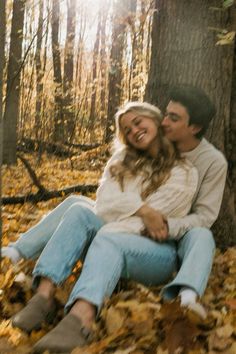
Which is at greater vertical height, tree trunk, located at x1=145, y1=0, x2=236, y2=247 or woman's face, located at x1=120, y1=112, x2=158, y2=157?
tree trunk, located at x1=145, y1=0, x2=236, y2=247

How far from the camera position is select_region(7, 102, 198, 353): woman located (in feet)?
8.43

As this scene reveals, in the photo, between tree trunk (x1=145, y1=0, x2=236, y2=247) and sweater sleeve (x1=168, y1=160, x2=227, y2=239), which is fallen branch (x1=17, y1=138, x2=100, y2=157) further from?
sweater sleeve (x1=168, y1=160, x2=227, y2=239)

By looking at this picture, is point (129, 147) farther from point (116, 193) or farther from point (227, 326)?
point (227, 326)

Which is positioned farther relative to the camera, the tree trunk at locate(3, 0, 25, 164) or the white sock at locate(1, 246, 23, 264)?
the tree trunk at locate(3, 0, 25, 164)

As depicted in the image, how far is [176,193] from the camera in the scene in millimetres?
3121

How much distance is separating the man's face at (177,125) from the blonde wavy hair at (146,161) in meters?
0.08

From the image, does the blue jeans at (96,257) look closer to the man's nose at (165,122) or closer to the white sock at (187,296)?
the white sock at (187,296)

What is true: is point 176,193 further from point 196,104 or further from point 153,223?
point 196,104

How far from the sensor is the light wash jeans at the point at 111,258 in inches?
104

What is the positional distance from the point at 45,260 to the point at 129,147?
992 millimetres

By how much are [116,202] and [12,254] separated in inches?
29.2

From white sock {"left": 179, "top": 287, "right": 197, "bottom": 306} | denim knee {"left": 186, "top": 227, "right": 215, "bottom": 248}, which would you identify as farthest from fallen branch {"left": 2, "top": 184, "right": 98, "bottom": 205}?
white sock {"left": 179, "top": 287, "right": 197, "bottom": 306}

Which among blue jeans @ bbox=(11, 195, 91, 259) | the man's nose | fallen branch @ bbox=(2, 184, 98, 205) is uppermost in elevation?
the man's nose

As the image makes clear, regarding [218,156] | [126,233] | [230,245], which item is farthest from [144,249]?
[230,245]
